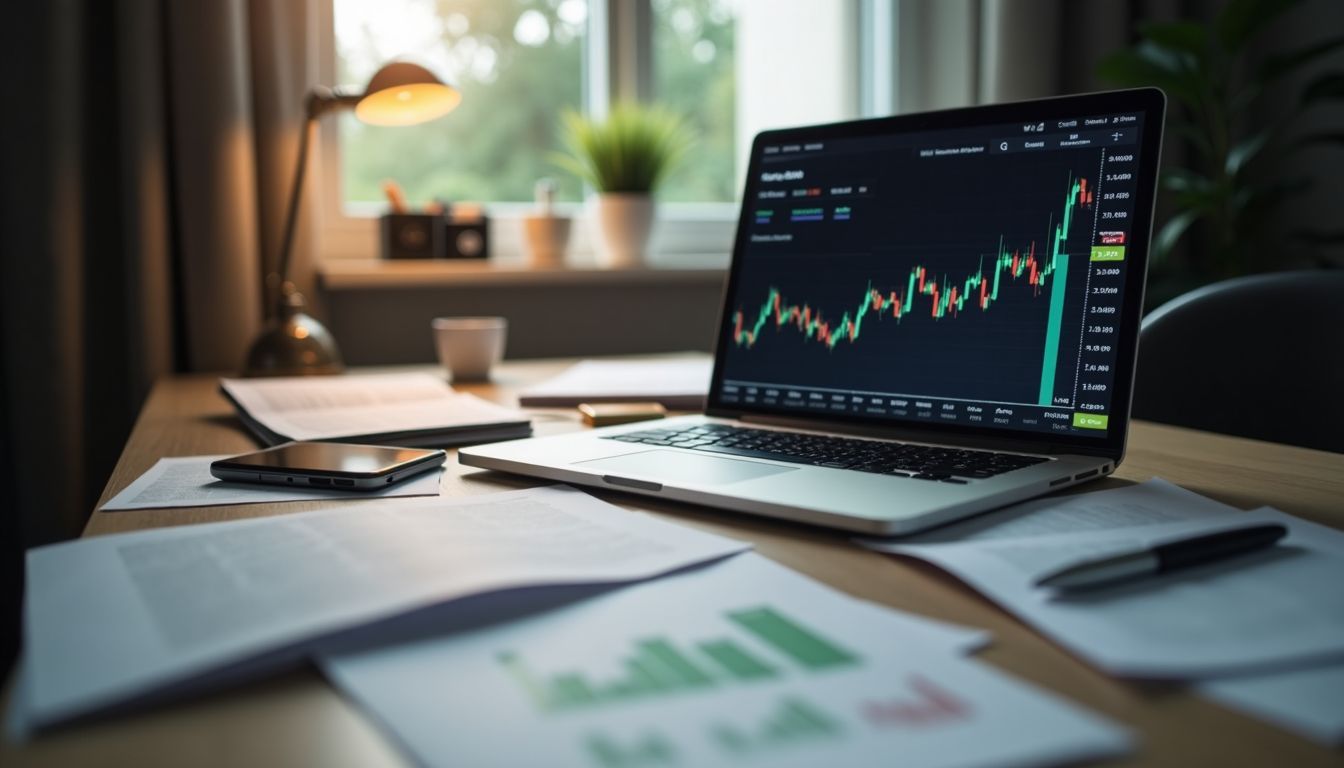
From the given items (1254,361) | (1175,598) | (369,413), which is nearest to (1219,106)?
(1254,361)

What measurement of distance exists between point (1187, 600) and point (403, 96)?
1.21m

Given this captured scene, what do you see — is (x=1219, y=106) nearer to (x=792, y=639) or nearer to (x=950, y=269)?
(x=950, y=269)

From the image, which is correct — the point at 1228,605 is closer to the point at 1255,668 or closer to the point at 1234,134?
the point at 1255,668

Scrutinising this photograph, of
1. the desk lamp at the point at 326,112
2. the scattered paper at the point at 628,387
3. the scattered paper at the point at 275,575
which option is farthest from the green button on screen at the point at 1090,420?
the desk lamp at the point at 326,112

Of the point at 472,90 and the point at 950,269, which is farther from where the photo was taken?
the point at 472,90

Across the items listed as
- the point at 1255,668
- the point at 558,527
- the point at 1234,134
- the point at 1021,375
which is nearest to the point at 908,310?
the point at 1021,375

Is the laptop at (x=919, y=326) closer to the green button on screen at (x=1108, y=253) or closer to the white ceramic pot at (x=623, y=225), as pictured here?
the green button on screen at (x=1108, y=253)

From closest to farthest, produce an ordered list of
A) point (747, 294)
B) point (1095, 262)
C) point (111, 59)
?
point (1095, 262)
point (747, 294)
point (111, 59)

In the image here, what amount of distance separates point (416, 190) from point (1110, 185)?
161cm

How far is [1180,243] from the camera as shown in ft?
7.58

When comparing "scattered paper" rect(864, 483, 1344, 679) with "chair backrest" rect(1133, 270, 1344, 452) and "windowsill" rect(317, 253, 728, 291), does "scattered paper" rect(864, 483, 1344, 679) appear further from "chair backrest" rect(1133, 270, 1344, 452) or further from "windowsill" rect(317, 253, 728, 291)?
"windowsill" rect(317, 253, 728, 291)

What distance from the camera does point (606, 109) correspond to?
2189 millimetres

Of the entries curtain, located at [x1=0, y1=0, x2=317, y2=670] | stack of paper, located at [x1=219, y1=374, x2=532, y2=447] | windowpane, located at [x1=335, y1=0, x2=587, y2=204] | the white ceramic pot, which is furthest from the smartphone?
windowpane, located at [x1=335, y1=0, x2=587, y2=204]

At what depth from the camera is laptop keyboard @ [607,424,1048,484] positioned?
707 millimetres
